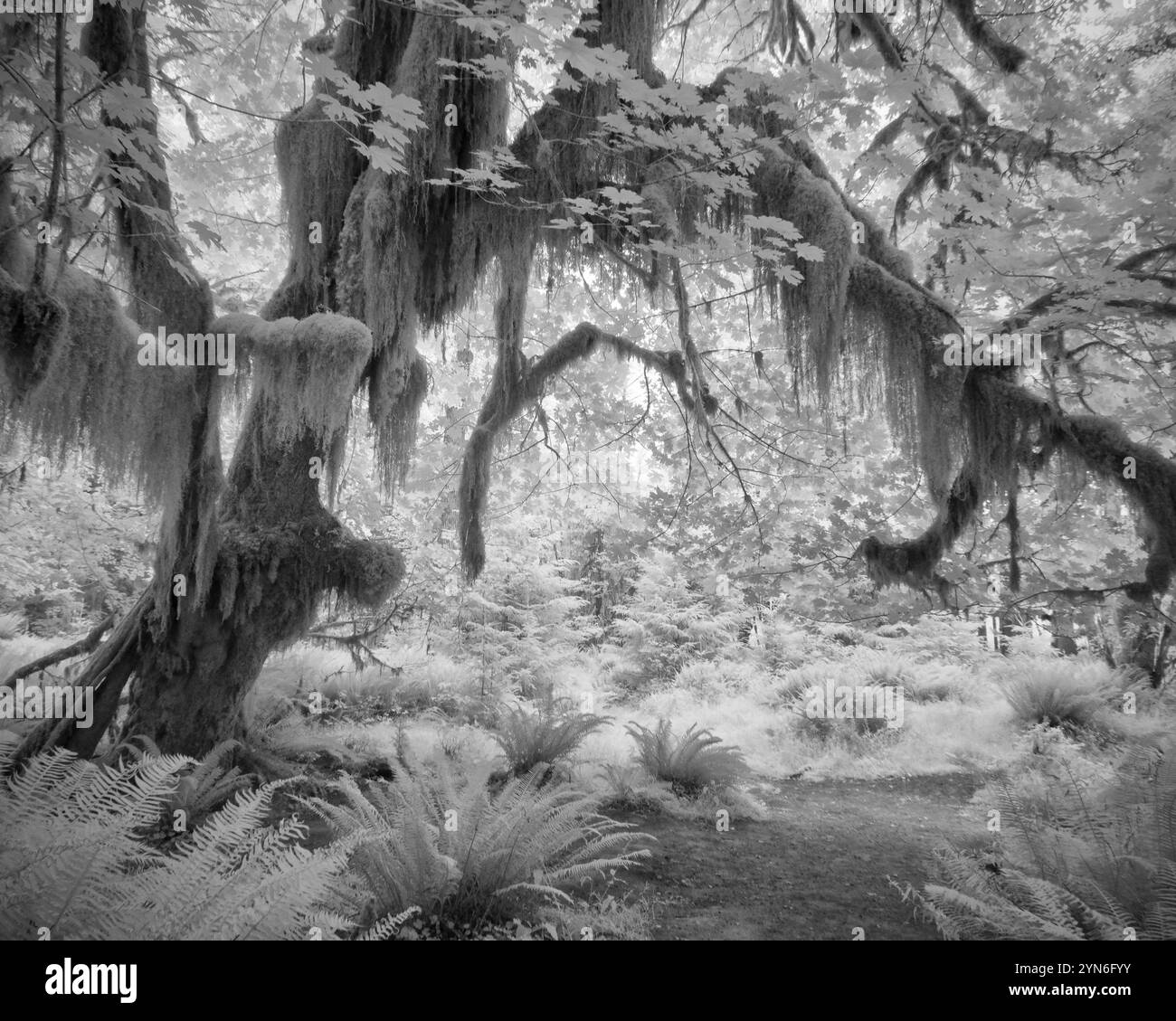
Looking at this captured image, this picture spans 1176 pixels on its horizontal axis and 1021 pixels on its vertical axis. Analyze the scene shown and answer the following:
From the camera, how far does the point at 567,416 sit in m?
7.27

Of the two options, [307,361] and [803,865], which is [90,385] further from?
[803,865]

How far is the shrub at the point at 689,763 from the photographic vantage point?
566 centimetres

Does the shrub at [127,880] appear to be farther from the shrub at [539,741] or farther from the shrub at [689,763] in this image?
the shrub at [689,763]

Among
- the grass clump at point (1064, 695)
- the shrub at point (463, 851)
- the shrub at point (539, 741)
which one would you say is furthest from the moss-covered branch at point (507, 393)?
the grass clump at point (1064, 695)

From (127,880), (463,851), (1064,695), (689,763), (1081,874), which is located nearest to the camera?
(127,880)

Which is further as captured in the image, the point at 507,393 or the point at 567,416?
the point at 567,416

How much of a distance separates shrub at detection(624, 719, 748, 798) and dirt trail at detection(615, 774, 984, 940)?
20.8 inches

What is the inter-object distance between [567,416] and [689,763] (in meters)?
Answer: 3.87

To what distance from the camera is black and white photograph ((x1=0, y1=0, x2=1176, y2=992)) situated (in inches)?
96.7

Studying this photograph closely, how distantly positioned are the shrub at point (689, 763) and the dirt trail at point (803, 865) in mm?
528

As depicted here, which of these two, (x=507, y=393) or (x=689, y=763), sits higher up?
(x=507, y=393)

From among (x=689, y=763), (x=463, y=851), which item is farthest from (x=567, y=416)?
(x=463, y=851)
